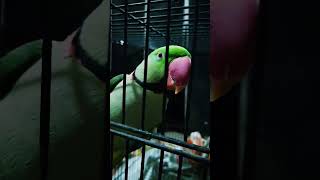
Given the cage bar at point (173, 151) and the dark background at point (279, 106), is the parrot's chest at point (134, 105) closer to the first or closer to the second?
the cage bar at point (173, 151)

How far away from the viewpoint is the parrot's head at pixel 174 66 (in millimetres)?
450

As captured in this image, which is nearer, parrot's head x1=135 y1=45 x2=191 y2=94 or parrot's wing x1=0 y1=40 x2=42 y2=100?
parrot's wing x1=0 y1=40 x2=42 y2=100

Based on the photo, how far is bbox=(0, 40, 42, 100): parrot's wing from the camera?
337mm

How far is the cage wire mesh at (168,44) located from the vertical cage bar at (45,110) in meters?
0.12

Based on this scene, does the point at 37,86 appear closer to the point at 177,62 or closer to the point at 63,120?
the point at 63,120

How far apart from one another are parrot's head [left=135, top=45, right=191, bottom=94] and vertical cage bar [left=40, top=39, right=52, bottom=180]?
0.19m

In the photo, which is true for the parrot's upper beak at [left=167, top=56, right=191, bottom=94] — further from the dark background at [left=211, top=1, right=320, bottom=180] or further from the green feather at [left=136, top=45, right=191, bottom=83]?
the dark background at [left=211, top=1, right=320, bottom=180]

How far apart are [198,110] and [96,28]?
298 millimetres

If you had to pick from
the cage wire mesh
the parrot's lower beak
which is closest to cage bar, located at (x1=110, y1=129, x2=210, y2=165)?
the cage wire mesh

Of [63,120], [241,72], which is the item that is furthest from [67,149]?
[241,72]

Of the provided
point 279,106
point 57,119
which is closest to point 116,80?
point 57,119

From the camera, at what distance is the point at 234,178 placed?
0.31m

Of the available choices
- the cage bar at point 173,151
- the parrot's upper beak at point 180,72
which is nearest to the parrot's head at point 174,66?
the parrot's upper beak at point 180,72

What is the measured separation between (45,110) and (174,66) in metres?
0.22
